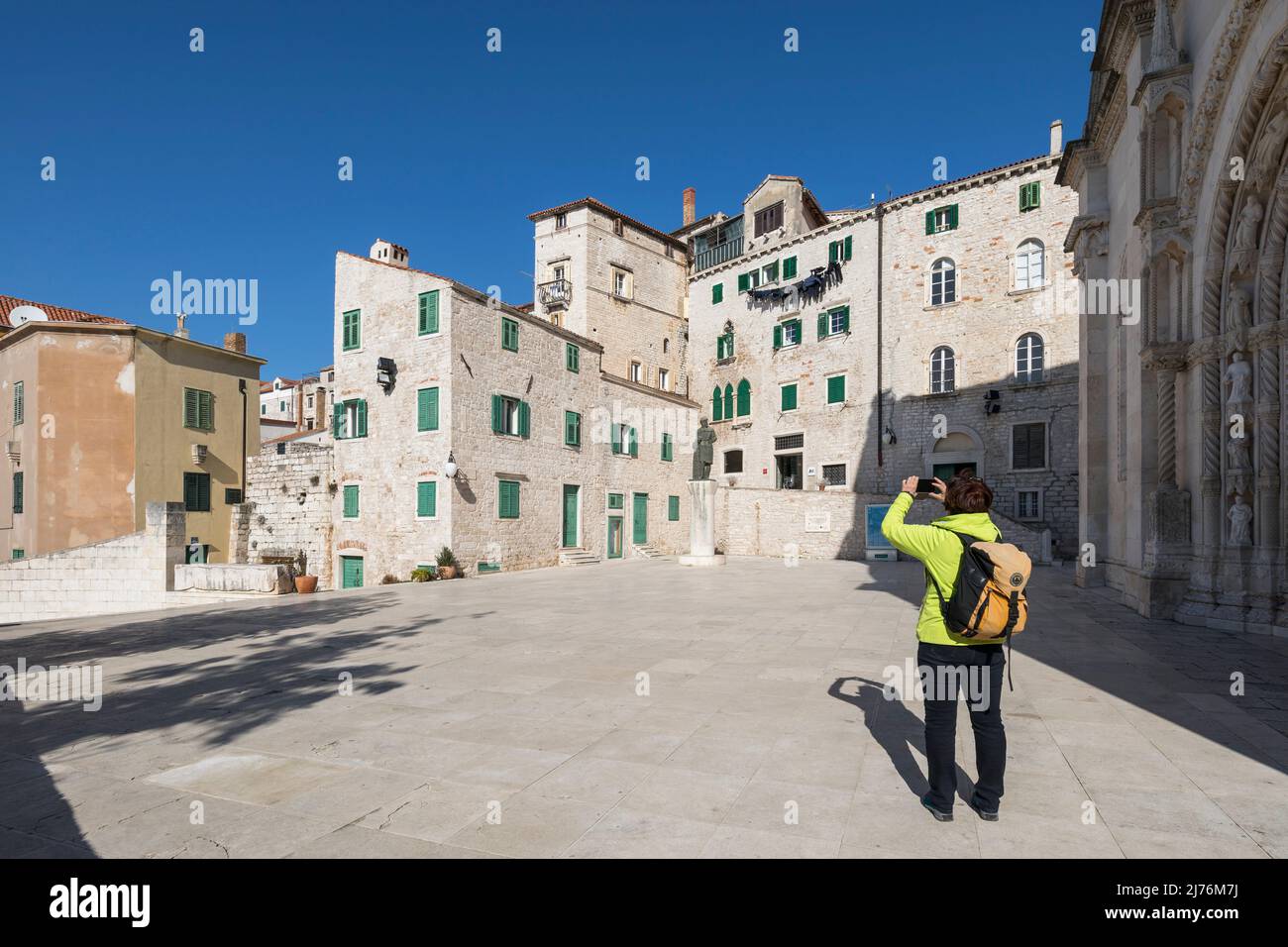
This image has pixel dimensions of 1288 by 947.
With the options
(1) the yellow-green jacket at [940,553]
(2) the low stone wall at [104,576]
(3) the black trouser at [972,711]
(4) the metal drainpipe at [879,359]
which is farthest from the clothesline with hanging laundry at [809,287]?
(3) the black trouser at [972,711]

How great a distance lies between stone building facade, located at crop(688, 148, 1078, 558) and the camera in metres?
25.7

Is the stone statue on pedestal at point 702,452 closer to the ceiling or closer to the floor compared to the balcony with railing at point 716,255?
closer to the floor

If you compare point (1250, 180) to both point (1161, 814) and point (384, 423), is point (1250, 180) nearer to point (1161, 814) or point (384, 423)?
point (1161, 814)

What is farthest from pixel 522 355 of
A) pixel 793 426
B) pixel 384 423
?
pixel 793 426

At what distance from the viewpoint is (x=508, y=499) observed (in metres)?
22.3

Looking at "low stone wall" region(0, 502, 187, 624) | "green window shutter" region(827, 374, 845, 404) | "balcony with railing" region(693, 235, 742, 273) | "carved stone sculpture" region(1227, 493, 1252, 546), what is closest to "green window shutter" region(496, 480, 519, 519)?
"low stone wall" region(0, 502, 187, 624)

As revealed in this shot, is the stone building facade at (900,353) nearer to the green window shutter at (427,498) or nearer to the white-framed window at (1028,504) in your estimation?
the white-framed window at (1028,504)

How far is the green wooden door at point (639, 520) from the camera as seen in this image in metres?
28.1

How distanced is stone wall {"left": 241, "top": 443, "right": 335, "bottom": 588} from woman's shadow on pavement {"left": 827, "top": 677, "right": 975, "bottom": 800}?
2045 cm

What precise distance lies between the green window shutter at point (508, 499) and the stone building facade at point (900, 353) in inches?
413

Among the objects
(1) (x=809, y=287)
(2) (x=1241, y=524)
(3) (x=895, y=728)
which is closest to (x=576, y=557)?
(1) (x=809, y=287)

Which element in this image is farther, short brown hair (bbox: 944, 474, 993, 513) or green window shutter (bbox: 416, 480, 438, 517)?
green window shutter (bbox: 416, 480, 438, 517)

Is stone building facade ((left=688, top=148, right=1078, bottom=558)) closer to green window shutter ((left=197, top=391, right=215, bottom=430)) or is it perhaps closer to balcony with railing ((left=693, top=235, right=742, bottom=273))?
balcony with railing ((left=693, top=235, right=742, bottom=273))
